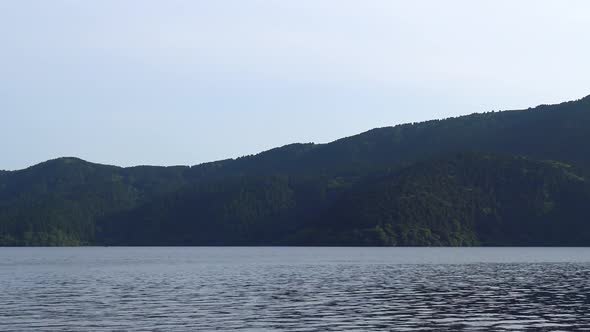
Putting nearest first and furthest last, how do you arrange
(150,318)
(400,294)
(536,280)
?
(150,318), (400,294), (536,280)

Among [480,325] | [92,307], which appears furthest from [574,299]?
[92,307]

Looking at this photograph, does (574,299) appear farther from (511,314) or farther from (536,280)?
(536,280)

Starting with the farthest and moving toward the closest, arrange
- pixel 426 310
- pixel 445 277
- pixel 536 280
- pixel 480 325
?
pixel 445 277
pixel 536 280
pixel 426 310
pixel 480 325

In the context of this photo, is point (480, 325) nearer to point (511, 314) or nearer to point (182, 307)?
point (511, 314)

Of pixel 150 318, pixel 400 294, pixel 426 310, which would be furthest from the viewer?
pixel 400 294

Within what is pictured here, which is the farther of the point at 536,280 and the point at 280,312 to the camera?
the point at 536,280

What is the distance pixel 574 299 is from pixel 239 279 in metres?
61.9

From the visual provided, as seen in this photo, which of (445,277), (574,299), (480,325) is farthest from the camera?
(445,277)

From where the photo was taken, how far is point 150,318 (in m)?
79.7

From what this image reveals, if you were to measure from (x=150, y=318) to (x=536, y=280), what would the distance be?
80.0 metres

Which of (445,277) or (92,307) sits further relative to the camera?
(445,277)

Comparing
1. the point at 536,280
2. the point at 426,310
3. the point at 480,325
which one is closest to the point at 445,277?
the point at 536,280

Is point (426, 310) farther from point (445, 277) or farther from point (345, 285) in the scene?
point (445, 277)

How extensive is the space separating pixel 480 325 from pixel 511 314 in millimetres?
10254
